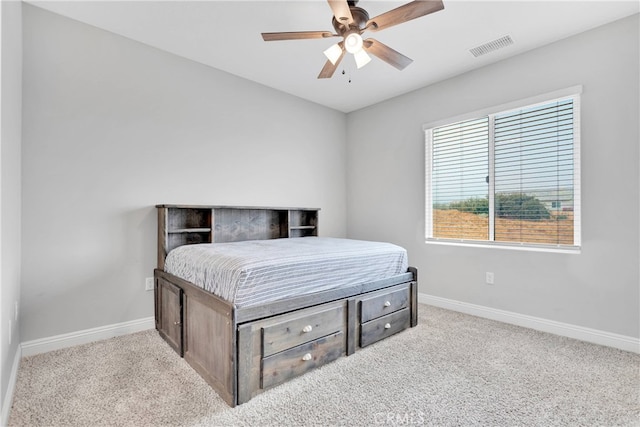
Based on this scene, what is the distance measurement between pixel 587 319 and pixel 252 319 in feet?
8.82

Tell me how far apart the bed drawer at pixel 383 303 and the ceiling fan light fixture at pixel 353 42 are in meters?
1.75

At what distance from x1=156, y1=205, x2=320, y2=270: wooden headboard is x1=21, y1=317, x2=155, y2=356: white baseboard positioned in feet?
1.77

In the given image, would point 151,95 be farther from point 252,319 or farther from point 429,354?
point 429,354

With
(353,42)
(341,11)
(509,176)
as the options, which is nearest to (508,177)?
(509,176)

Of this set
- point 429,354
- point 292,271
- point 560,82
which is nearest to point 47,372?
point 292,271

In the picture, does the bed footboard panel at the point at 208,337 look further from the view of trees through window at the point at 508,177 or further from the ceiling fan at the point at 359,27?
the view of trees through window at the point at 508,177

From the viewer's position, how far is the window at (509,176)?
106 inches

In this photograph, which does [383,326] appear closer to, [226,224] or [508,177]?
[226,224]

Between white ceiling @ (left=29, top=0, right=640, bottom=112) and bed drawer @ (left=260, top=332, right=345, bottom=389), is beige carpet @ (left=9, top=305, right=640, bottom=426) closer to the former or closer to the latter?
bed drawer @ (left=260, top=332, right=345, bottom=389)

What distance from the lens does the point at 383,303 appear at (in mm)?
2471

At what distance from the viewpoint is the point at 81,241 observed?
2.46 metres

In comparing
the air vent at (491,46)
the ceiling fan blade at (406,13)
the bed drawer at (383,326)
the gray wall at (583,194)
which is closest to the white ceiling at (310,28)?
the air vent at (491,46)

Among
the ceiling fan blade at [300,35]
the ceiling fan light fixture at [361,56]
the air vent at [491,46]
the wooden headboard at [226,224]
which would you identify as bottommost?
the wooden headboard at [226,224]

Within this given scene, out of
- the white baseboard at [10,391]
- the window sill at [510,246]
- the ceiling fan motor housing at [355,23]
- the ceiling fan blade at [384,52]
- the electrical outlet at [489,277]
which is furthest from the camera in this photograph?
the electrical outlet at [489,277]
